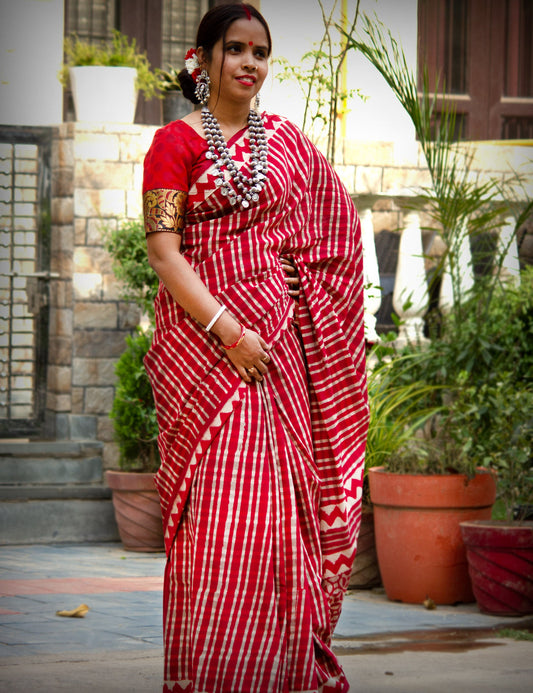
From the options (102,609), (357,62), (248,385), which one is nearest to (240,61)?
(248,385)

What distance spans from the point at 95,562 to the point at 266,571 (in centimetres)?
332

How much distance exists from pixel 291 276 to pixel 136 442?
11.6 feet

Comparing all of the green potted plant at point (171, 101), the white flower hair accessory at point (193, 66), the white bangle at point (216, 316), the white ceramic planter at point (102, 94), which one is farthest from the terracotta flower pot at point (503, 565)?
the green potted plant at point (171, 101)

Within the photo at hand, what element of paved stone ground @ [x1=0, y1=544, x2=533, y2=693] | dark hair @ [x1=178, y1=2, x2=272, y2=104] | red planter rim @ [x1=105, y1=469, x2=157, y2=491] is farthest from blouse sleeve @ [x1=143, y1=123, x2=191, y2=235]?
red planter rim @ [x1=105, y1=469, x2=157, y2=491]

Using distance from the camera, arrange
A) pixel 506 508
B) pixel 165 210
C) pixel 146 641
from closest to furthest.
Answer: pixel 165 210 → pixel 146 641 → pixel 506 508

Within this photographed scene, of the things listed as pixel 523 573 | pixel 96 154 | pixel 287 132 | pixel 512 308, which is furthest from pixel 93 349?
pixel 287 132

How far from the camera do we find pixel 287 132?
327 cm

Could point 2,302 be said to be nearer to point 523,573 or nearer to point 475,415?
point 475,415

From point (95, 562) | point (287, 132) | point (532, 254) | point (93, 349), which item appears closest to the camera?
point (287, 132)

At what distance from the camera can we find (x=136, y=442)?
6.64m

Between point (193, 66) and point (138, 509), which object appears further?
point (138, 509)

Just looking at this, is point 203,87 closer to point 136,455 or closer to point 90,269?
point 136,455

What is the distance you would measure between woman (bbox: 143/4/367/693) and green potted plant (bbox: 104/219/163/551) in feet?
10.4

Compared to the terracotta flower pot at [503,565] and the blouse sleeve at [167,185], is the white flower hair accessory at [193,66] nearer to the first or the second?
the blouse sleeve at [167,185]
